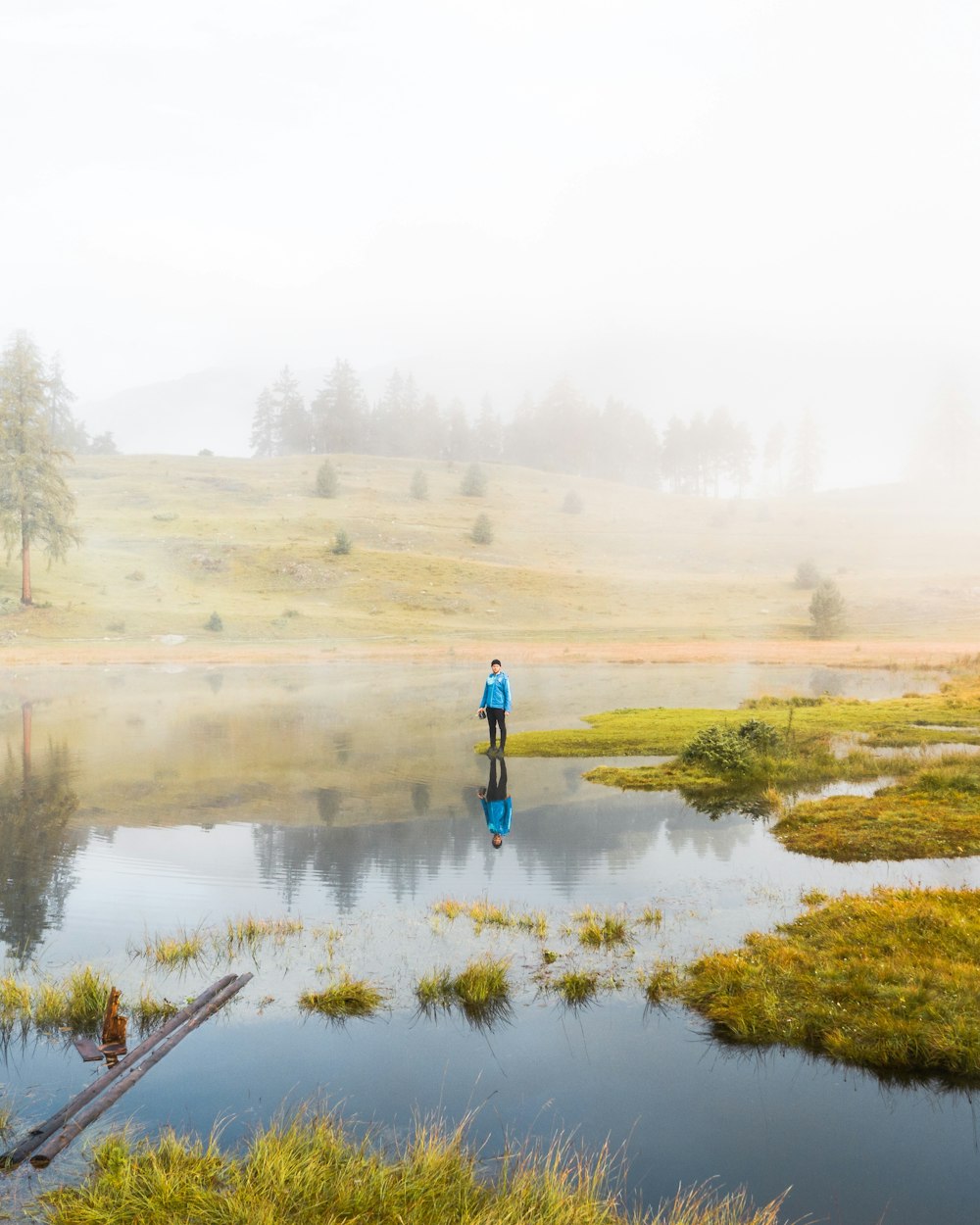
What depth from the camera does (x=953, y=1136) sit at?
6.12m

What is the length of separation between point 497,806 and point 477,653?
121 feet

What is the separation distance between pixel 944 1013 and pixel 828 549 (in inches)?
4253

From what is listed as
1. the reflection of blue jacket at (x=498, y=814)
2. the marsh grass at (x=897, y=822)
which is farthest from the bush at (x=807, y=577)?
the reflection of blue jacket at (x=498, y=814)

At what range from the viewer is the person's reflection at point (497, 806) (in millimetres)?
14578

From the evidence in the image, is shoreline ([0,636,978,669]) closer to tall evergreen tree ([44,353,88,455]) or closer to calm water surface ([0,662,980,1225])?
calm water surface ([0,662,980,1225])

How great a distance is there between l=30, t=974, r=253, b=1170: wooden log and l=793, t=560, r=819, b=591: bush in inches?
3291

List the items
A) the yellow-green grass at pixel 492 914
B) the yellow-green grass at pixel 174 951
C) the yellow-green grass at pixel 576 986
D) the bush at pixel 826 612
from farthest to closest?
the bush at pixel 826 612
the yellow-green grass at pixel 492 914
the yellow-green grass at pixel 174 951
the yellow-green grass at pixel 576 986

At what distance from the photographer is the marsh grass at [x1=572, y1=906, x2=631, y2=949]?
31.7 ft

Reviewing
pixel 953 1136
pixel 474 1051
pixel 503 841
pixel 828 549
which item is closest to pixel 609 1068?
pixel 474 1051

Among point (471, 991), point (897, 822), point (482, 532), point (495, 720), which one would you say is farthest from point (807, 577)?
point (471, 991)

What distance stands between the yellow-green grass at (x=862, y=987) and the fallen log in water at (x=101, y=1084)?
449 cm

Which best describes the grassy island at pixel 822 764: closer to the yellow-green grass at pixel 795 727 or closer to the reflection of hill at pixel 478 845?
the yellow-green grass at pixel 795 727

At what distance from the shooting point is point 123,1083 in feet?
20.8

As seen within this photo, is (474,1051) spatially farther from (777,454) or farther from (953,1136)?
(777,454)
